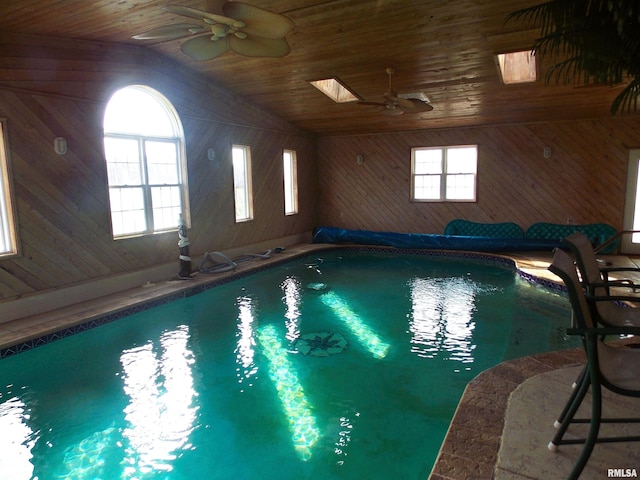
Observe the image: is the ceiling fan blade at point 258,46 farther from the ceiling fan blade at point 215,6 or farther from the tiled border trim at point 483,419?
the tiled border trim at point 483,419

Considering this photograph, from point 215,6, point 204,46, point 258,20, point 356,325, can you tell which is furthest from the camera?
point 356,325

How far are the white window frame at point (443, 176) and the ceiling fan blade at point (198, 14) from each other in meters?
7.20

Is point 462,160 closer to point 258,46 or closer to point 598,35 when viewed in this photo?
point 598,35

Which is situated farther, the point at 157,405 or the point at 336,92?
the point at 336,92

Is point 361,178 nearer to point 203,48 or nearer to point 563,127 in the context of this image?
point 563,127

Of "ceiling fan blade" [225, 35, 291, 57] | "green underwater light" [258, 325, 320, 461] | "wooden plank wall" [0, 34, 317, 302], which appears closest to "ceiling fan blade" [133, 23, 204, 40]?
"ceiling fan blade" [225, 35, 291, 57]

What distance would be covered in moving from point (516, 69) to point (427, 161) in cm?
350

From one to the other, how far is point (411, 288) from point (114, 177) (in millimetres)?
4593

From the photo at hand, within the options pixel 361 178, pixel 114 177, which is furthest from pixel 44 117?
pixel 361 178

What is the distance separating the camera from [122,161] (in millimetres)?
5895

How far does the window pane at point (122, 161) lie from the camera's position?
226 inches

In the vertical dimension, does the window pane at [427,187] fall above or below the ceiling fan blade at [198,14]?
below

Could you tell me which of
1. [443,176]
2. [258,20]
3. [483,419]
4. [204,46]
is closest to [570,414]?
[483,419]

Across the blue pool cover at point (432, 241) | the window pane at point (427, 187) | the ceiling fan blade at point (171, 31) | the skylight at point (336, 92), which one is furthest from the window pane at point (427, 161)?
the ceiling fan blade at point (171, 31)
